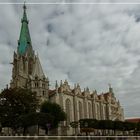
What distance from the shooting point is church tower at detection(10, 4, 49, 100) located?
89875mm

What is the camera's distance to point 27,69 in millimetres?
96938

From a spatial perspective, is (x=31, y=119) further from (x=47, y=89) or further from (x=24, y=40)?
(x=24, y=40)

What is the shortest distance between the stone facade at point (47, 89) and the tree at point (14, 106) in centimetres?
2489

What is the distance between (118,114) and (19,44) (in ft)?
169

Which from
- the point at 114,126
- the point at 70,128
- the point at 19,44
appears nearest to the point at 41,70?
the point at 19,44

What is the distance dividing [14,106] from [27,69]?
36.7 m

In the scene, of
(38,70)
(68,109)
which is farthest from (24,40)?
(68,109)

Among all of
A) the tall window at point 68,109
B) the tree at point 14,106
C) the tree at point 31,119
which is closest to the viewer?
the tree at point 31,119

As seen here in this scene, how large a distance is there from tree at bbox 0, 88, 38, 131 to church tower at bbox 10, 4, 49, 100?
25.3m

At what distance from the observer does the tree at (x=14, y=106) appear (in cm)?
5944

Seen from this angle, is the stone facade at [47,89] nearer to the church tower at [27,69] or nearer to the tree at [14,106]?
the church tower at [27,69]

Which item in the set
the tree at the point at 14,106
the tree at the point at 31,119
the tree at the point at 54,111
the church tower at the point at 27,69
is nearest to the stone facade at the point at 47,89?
the church tower at the point at 27,69

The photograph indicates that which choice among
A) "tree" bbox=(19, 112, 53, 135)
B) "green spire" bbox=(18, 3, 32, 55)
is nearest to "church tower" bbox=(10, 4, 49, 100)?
"green spire" bbox=(18, 3, 32, 55)

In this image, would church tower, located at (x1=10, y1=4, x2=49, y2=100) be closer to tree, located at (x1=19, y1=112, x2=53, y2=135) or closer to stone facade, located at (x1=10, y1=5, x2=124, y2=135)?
stone facade, located at (x1=10, y1=5, x2=124, y2=135)
